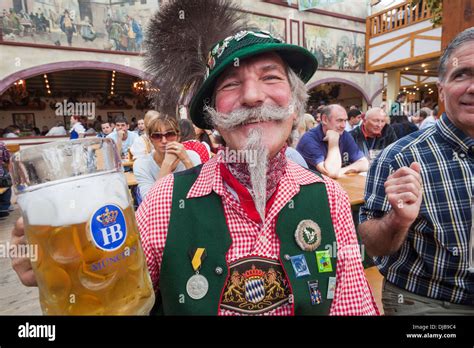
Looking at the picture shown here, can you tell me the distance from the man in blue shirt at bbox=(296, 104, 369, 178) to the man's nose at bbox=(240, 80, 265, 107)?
2679 millimetres

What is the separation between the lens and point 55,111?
1511 centimetres

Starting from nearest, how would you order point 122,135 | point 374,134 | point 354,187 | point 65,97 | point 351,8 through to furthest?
point 354,187 → point 374,134 → point 122,135 → point 65,97 → point 351,8

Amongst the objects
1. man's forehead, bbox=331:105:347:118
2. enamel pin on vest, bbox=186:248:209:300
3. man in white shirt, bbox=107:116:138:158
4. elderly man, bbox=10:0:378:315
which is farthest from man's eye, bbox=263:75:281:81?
man in white shirt, bbox=107:116:138:158

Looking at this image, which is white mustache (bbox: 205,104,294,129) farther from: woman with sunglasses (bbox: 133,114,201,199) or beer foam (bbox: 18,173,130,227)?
woman with sunglasses (bbox: 133,114,201,199)

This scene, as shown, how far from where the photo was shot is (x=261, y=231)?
0.91 m

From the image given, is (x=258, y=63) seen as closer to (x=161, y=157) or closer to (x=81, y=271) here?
(x=81, y=271)

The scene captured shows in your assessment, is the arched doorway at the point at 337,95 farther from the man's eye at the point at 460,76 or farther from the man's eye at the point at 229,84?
the man's eye at the point at 229,84

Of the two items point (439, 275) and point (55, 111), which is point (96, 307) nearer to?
point (439, 275)

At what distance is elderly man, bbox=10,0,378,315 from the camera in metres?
0.86

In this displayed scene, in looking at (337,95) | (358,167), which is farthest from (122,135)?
(337,95)

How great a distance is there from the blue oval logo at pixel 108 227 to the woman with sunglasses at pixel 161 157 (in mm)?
2250

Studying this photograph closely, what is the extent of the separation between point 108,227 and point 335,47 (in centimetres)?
1888
